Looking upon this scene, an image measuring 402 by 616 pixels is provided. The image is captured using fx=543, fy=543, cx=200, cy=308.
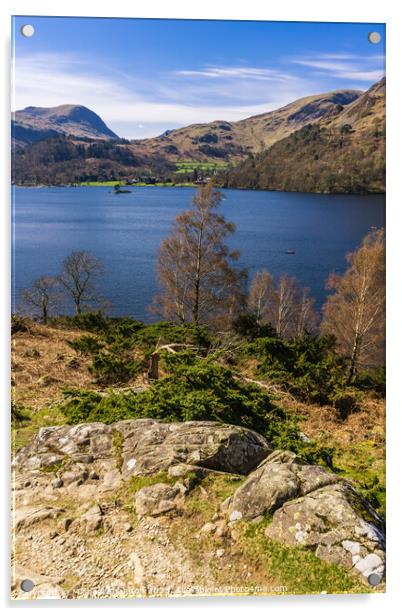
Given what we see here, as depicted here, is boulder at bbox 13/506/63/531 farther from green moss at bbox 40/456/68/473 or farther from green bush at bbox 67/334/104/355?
green bush at bbox 67/334/104/355

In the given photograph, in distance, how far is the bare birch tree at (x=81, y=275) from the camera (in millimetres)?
6586

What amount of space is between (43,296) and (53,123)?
100 inches

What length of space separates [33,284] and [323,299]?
13.2 feet

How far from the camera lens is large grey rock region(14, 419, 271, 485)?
5172mm

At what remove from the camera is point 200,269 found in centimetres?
800

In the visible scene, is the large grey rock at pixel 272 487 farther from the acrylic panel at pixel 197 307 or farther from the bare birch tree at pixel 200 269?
the bare birch tree at pixel 200 269

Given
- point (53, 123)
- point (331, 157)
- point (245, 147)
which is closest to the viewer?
point (53, 123)

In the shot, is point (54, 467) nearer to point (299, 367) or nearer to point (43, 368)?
point (43, 368)

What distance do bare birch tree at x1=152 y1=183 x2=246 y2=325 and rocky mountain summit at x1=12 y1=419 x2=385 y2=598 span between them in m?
2.59

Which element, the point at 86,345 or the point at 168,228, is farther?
the point at 86,345

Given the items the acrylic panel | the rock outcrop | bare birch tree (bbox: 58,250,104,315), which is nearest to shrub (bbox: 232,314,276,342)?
the acrylic panel

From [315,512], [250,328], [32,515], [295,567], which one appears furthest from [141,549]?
[250,328]

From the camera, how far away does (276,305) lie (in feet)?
25.3

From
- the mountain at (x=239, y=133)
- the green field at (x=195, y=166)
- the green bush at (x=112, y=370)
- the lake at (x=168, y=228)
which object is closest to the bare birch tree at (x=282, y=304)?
the lake at (x=168, y=228)
